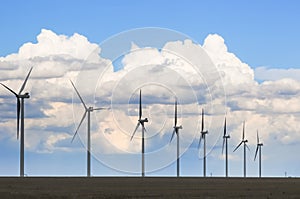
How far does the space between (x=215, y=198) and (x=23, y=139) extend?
8755cm

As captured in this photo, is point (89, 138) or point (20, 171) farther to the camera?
point (89, 138)

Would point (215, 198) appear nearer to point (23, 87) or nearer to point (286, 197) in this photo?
point (286, 197)

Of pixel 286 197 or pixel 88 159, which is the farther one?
pixel 88 159

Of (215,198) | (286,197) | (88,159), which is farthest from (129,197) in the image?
(88,159)

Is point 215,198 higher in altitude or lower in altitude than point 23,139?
lower

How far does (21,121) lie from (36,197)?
83806mm

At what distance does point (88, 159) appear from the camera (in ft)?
626

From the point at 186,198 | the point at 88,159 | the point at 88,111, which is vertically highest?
the point at 88,111

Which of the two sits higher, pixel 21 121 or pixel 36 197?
pixel 21 121

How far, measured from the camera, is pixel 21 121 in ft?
542

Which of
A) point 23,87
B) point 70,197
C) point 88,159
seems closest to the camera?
point 70,197

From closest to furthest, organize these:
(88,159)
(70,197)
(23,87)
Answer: (70,197) → (23,87) → (88,159)

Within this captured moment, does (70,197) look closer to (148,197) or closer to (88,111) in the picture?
(148,197)

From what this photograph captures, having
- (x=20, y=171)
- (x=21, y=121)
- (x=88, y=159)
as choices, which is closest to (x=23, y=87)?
(x=21, y=121)
